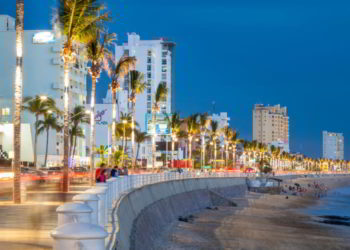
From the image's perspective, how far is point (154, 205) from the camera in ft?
123

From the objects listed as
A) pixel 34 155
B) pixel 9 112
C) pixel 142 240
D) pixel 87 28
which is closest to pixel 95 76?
pixel 87 28

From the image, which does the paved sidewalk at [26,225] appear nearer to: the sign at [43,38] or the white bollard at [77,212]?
the white bollard at [77,212]

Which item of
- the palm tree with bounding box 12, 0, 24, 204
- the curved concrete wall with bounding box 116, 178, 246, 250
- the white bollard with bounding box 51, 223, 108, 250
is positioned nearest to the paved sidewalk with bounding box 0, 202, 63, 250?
the palm tree with bounding box 12, 0, 24, 204

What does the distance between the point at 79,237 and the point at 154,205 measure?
3136 cm

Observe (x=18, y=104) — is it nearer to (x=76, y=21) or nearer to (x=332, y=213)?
(x=76, y=21)

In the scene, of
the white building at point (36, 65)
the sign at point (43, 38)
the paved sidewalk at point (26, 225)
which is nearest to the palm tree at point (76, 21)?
the paved sidewalk at point (26, 225)

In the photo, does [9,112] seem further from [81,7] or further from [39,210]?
[39,210]

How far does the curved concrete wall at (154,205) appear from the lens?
2211 cm

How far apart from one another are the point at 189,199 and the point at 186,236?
20.3 meters

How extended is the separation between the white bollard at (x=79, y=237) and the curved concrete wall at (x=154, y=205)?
8553 millimetres

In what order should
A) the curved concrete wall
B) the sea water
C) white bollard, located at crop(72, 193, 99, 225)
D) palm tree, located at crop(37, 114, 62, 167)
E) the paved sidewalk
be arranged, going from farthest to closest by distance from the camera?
palm tree, located at crop(37, 114, 62, 167) → the sea water → the curved concrete wall → the paved sidewalk → white bollard, located at crop(72, 193, 99, 225)

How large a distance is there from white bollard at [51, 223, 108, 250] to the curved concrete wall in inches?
337

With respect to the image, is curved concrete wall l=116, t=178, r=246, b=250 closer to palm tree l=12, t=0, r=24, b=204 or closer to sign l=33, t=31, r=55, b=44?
palm tree l=12, t=0, r=24, b=204

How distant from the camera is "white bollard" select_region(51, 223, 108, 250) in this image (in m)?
6.23
